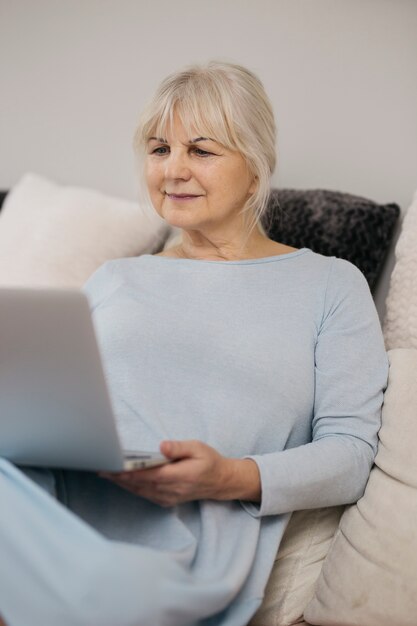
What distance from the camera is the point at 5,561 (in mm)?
1030

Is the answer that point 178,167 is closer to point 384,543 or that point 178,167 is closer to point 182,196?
point 182,196

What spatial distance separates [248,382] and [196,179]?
0.42 m

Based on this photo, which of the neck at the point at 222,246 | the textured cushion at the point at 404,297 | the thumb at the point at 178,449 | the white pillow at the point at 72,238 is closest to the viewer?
the thumb at the point at 178,449

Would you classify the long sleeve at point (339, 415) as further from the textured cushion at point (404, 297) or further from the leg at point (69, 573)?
the leg at point (69, 573)

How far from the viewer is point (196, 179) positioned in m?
1.54

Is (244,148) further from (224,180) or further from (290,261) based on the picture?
(290,261)

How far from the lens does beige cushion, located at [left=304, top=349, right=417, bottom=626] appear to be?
1.18 m

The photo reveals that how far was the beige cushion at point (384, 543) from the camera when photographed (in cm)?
118

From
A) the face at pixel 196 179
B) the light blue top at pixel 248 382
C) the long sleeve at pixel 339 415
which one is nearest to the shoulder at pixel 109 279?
the light blue top at pixel 248 382

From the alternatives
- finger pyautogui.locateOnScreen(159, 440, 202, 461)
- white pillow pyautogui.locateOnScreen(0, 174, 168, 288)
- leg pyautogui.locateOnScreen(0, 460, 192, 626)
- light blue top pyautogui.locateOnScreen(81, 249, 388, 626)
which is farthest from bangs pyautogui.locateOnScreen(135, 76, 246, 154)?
leg pyautogui.locateOnScreen(0, 460, 192, 626)

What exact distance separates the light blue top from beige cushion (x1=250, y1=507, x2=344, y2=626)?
98 mm

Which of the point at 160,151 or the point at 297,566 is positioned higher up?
the point at 160,151

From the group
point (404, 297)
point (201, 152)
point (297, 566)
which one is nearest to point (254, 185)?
point (201, 152)

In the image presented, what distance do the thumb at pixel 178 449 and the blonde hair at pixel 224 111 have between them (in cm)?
60
